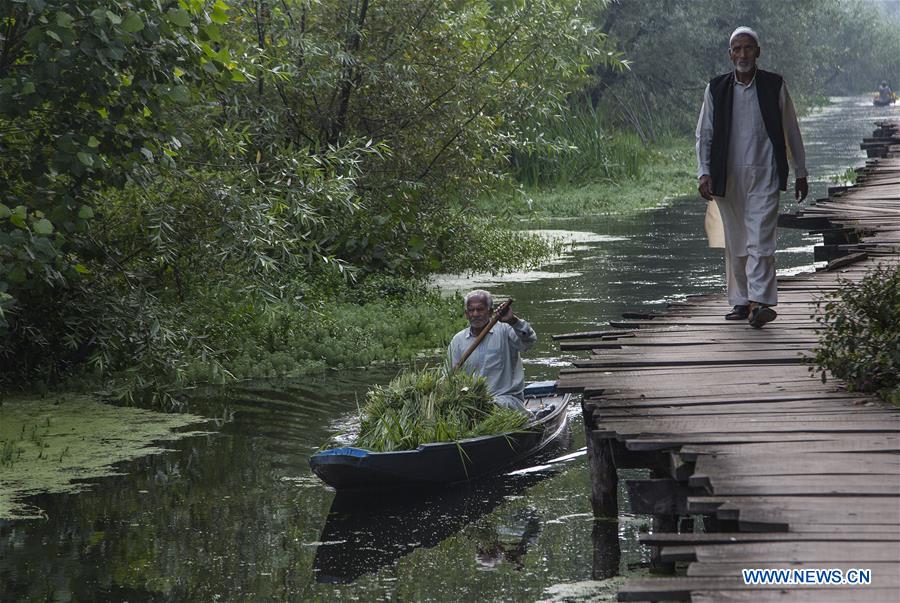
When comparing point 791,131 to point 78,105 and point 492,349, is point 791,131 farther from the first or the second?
point 78,105

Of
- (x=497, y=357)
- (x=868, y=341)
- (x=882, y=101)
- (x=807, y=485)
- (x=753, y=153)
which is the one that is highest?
(x=882, y=101)

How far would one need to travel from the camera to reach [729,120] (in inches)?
366

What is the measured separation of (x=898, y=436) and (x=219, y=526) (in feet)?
14.3

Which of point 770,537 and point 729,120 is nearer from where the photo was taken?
point 770,537

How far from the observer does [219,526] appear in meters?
8.79

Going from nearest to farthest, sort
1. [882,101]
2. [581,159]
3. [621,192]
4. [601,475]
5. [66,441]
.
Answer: [601,475], [66,441], [621,192], [581,159], [882,101]

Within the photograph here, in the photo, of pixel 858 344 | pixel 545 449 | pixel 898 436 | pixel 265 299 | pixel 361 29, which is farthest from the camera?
pixel 361 29

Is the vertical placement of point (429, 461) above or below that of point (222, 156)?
below

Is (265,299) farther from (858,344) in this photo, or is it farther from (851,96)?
(851,96)

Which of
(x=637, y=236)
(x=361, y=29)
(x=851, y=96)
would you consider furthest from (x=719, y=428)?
(x=851, y=96)

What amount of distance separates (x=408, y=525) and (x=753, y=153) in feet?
11.2

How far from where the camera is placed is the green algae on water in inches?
380

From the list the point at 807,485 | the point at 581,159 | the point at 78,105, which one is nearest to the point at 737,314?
the point at 807,485

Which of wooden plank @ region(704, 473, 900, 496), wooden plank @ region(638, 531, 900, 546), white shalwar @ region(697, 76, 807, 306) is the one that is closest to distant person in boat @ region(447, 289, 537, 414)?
white shalwar @ region(697, 76, 807, 306)
